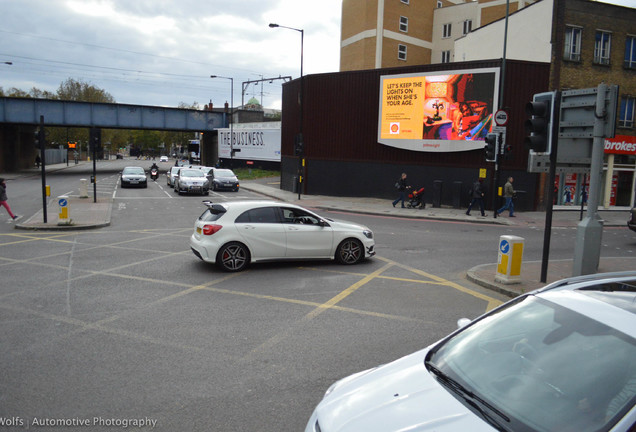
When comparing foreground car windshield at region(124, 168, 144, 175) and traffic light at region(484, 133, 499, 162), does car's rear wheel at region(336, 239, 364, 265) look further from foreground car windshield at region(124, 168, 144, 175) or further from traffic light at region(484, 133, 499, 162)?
foreground car windshield at region(124, 168, 144, 175)

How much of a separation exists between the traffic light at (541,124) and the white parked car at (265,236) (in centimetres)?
428

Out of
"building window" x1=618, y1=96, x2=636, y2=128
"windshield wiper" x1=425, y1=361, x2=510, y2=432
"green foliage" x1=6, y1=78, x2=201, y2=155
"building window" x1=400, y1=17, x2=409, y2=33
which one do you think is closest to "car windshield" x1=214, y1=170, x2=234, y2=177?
"building window" x1=618, y1=96, x2=636, y2=128

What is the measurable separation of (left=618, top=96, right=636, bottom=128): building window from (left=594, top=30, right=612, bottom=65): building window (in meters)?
2.54

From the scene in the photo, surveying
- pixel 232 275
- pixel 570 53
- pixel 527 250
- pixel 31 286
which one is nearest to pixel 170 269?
pixel 232 275

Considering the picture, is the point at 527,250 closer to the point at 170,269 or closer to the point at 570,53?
the point at 170,269

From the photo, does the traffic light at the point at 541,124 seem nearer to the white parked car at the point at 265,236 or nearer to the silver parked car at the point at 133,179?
the white parked car at the point at 265,236

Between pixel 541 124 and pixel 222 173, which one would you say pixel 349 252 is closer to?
pixel 541 124

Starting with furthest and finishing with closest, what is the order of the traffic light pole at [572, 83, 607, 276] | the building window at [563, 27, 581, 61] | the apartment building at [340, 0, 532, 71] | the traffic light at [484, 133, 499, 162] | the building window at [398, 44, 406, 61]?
the building window at [398, 44, 406, 61] → the apartment building at [340, 0, 532, 71] → the building window at [563, 27, 581, 61] → the traffic light at [484, 133, 499, 162] → the traffic light pole at [572, 83, 607, 276]

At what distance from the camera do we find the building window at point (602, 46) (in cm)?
2719

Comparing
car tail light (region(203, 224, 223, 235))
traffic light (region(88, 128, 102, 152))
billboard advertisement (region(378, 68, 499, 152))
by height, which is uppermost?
billboard advertisement (region(378, 68, 499, 152))

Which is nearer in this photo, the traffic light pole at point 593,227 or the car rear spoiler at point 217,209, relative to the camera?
Answer: the traffic light pole at point 593,227

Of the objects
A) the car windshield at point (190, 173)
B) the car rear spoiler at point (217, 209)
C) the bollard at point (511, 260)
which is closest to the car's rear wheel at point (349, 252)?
the car rear spoiler at point (217, 209)

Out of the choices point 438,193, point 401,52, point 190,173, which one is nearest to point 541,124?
point 438,193

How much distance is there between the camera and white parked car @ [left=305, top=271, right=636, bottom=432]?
248 centimetres
